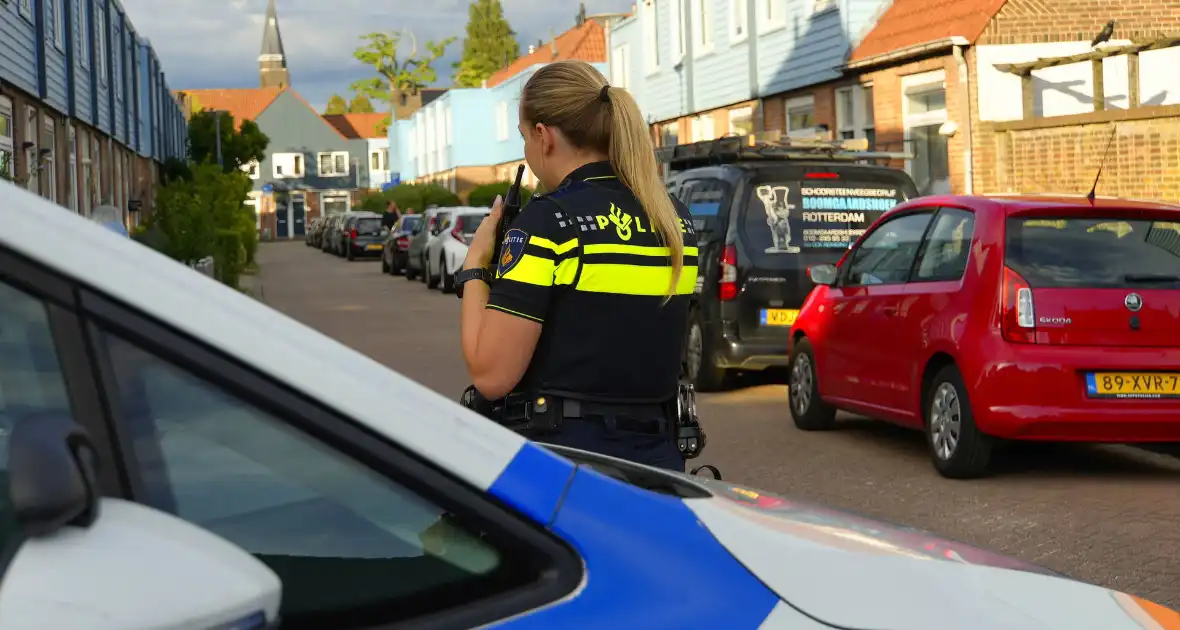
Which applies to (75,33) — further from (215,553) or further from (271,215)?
(271,215)

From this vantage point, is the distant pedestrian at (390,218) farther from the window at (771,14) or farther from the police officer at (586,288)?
the police officer at (586,288)

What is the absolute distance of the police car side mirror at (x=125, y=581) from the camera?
1.59 meters

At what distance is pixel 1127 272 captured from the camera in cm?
846

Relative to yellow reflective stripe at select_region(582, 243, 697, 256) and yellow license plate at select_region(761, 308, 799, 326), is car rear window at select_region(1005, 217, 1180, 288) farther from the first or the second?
yellow reflective stripe at select_region(582, 243, 697, 256)

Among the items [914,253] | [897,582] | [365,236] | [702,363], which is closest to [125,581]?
[897,582]

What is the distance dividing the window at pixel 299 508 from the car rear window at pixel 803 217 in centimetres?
1077

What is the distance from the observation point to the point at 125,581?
1613 mm

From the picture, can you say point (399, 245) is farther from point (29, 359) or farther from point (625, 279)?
point (29, 359)

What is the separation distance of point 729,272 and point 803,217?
0.77 m

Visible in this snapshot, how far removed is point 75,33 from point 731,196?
67.1 feet

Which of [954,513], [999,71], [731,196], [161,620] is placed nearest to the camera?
[161,620]

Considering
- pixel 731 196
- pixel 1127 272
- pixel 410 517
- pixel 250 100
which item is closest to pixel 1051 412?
pixel 1127 272

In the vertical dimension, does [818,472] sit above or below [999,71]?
below

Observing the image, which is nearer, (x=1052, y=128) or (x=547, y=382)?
(x=547, y=382)
